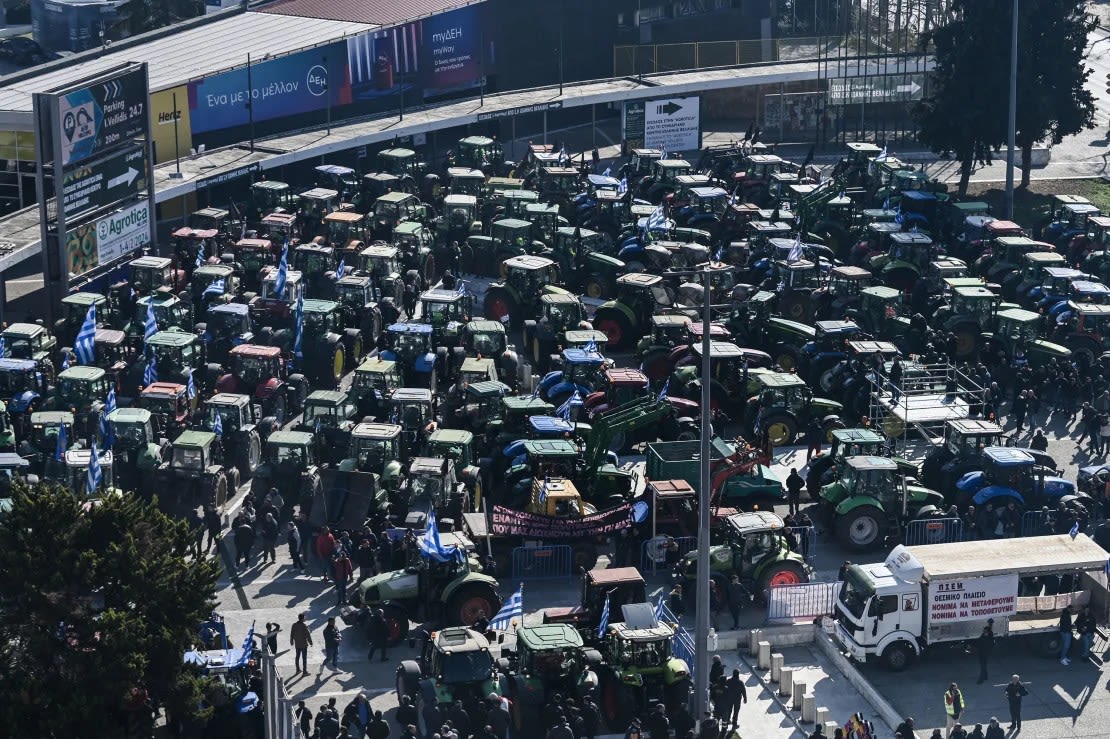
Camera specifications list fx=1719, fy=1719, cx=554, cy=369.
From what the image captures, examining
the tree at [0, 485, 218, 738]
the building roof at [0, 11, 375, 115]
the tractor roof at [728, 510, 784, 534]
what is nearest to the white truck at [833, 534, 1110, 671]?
the tractor roof at [728, 510, 784, 534]

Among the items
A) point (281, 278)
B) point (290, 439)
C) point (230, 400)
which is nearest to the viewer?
point (290, 439)

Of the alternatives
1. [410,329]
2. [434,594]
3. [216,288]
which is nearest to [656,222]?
[410,329]

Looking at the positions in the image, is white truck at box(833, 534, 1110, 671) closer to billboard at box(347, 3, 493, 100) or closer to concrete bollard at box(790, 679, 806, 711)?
concrete bollard at box(790, 679, 806, 711)

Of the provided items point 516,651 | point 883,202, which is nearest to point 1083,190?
point 883,202

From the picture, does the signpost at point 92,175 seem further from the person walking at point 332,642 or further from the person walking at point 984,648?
the person walking at point 984,648

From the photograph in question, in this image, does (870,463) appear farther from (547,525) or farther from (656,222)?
(656,222)
